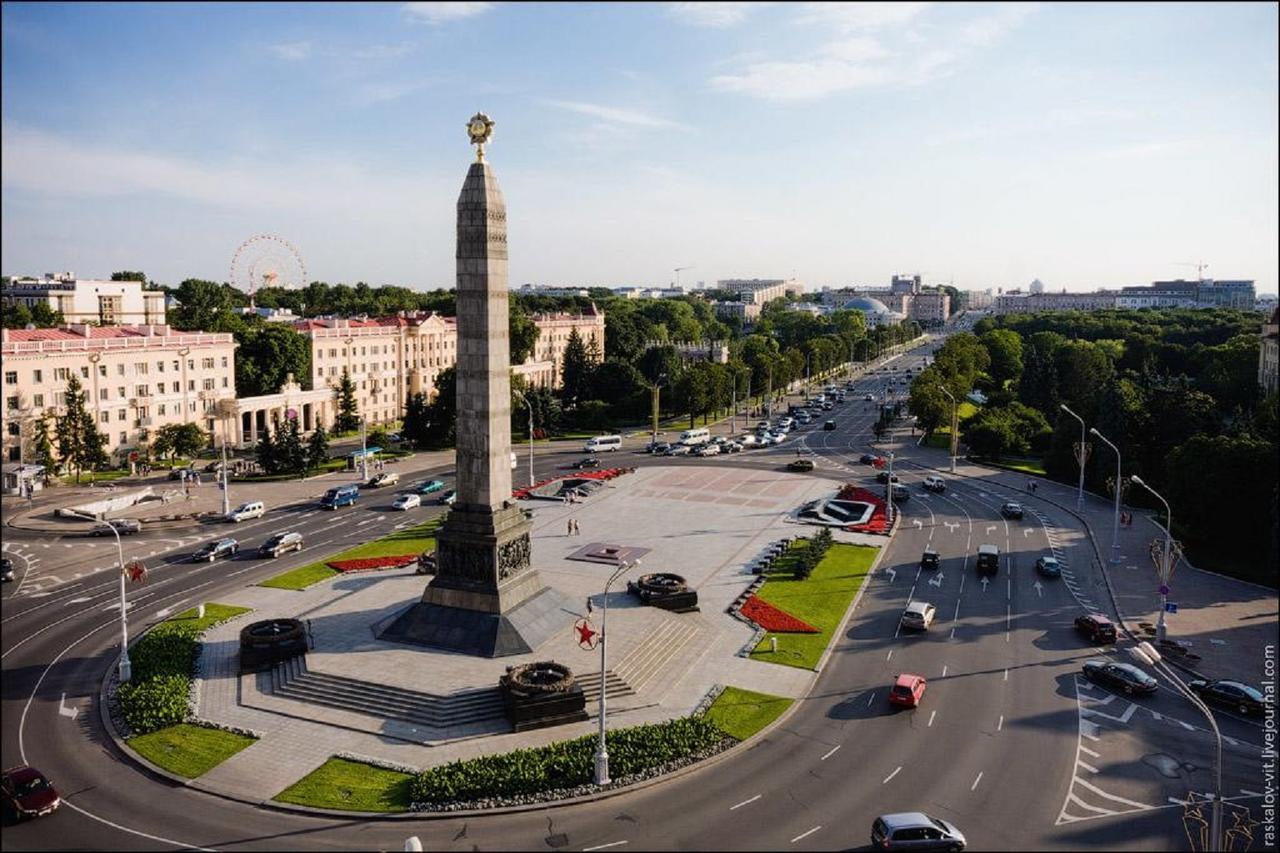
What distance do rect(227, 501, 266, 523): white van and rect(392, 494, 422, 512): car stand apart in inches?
373

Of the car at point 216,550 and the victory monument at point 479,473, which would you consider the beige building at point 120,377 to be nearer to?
the car at point 216,550

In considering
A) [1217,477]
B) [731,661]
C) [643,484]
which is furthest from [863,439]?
[731,661]

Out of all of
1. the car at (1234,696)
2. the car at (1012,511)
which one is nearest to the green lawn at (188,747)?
the car at (1234,696)

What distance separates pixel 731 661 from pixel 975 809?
13283 mm

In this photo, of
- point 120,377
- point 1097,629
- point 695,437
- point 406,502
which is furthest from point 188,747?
point 695,437

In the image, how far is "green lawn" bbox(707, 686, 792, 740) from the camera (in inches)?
1266

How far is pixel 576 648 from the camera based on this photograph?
37.7 meters

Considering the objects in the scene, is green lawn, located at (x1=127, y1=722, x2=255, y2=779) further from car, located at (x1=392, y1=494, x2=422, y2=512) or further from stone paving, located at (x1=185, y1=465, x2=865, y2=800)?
car, located at (x1=392, y1=494, x2=422, y2=512)

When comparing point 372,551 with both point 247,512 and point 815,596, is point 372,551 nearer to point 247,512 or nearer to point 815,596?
point 247,512

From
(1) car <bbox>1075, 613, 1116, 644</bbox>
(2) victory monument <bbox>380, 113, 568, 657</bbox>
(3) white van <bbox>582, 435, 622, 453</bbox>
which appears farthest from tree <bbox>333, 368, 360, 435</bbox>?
(1) car <bbox>1075, 613, 1116, 644</bbox>

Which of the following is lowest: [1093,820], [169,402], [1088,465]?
[1093,820]

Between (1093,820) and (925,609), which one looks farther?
(925,609)

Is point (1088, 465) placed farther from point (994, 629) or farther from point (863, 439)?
point (994, 629)

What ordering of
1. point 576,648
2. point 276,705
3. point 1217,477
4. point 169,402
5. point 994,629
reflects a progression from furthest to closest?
point 169,402 → point 1217,477 → point 994,629 → point 576,648 → point 276,705
